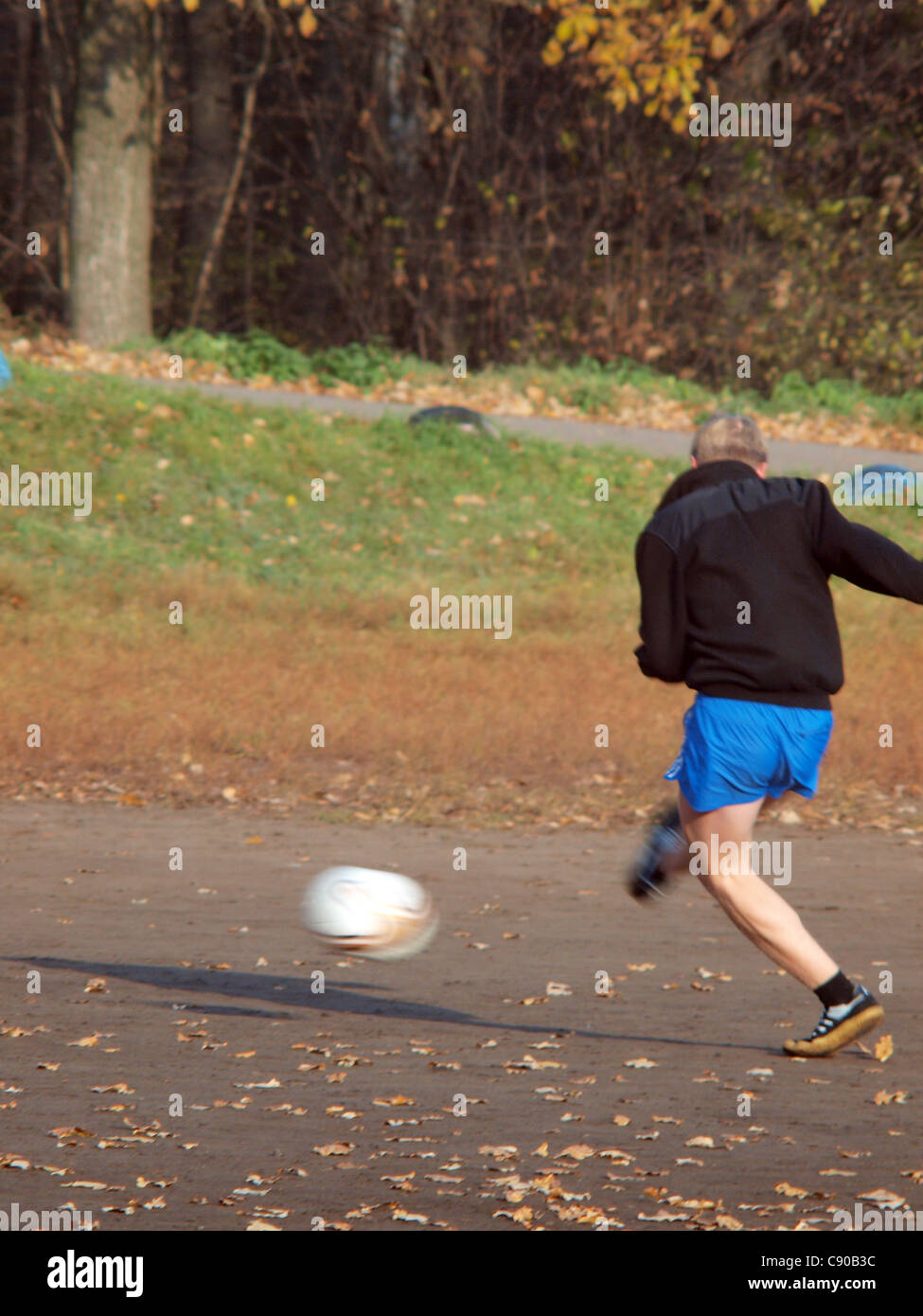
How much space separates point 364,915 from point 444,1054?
0.53 metres

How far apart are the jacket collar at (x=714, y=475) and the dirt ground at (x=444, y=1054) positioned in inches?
67.3

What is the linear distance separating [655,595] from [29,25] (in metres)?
26.3

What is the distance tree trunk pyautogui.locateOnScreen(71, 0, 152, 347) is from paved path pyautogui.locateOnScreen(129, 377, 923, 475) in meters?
2.48

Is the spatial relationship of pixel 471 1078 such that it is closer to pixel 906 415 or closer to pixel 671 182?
pixel 906 415

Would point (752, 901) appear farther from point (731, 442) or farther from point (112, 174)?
point (112, 174)

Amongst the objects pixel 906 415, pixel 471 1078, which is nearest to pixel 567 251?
pixel 906 415

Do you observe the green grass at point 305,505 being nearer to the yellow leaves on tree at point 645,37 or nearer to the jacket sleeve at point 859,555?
the yellow leaves on tree at point 645,37

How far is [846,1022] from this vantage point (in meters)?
5.11

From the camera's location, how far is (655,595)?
16.1 ft

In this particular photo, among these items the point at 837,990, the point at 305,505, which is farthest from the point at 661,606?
the point at 305,505

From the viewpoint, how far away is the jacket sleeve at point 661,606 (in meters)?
4.91
